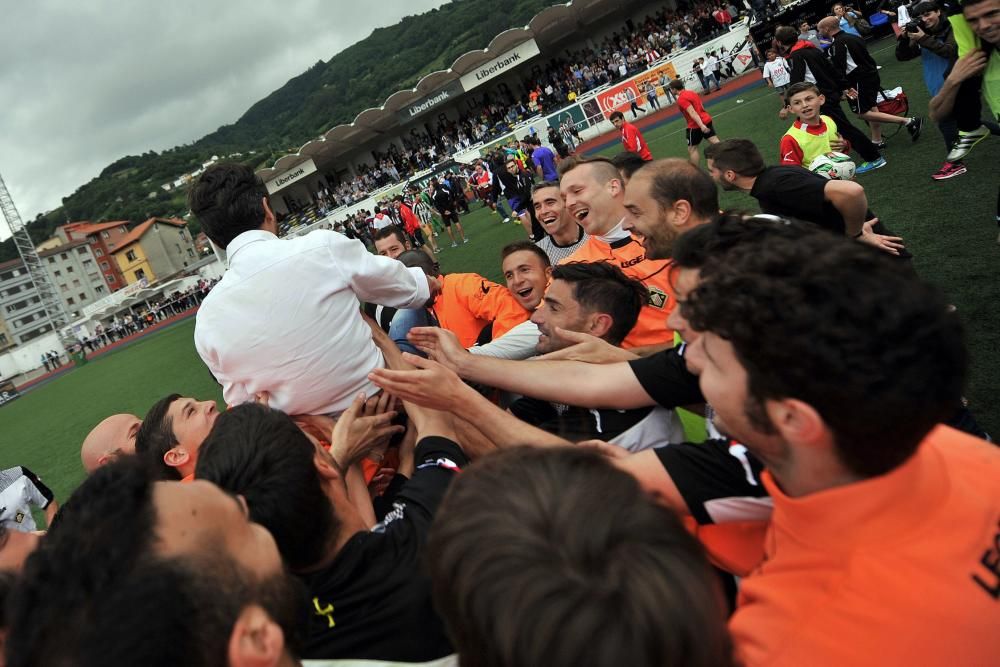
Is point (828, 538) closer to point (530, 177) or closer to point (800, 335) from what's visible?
point (800, 335)

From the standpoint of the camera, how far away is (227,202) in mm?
2141

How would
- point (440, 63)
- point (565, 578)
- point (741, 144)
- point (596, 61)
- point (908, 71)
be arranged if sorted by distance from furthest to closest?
point (440, 63) < point (596, 61) < point (908, 71) < point (741, 144) < point (565, 578)

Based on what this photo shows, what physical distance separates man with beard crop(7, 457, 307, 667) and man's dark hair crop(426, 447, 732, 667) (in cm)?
38

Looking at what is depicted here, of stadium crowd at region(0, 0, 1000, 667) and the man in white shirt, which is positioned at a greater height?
the man in white shirt

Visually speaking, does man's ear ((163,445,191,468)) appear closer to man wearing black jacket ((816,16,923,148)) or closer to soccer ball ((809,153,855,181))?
soccer ball ((809,153,855,181))

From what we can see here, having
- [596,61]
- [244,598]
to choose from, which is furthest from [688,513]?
[596,61]

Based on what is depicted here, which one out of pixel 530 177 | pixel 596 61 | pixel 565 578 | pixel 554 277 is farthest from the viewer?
pixel 596 61

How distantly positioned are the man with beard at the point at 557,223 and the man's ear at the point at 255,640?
13.5ft

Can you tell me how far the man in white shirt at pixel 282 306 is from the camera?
2004mm

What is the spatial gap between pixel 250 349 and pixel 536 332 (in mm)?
1553

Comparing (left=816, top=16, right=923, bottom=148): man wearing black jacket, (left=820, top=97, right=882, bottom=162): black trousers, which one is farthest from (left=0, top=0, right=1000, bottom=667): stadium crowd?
(left=816, top=16, right=923, bottom=148): man wearing black jacket

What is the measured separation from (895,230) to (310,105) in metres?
111

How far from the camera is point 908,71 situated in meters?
11.0

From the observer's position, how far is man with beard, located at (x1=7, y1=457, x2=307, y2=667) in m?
0.89
